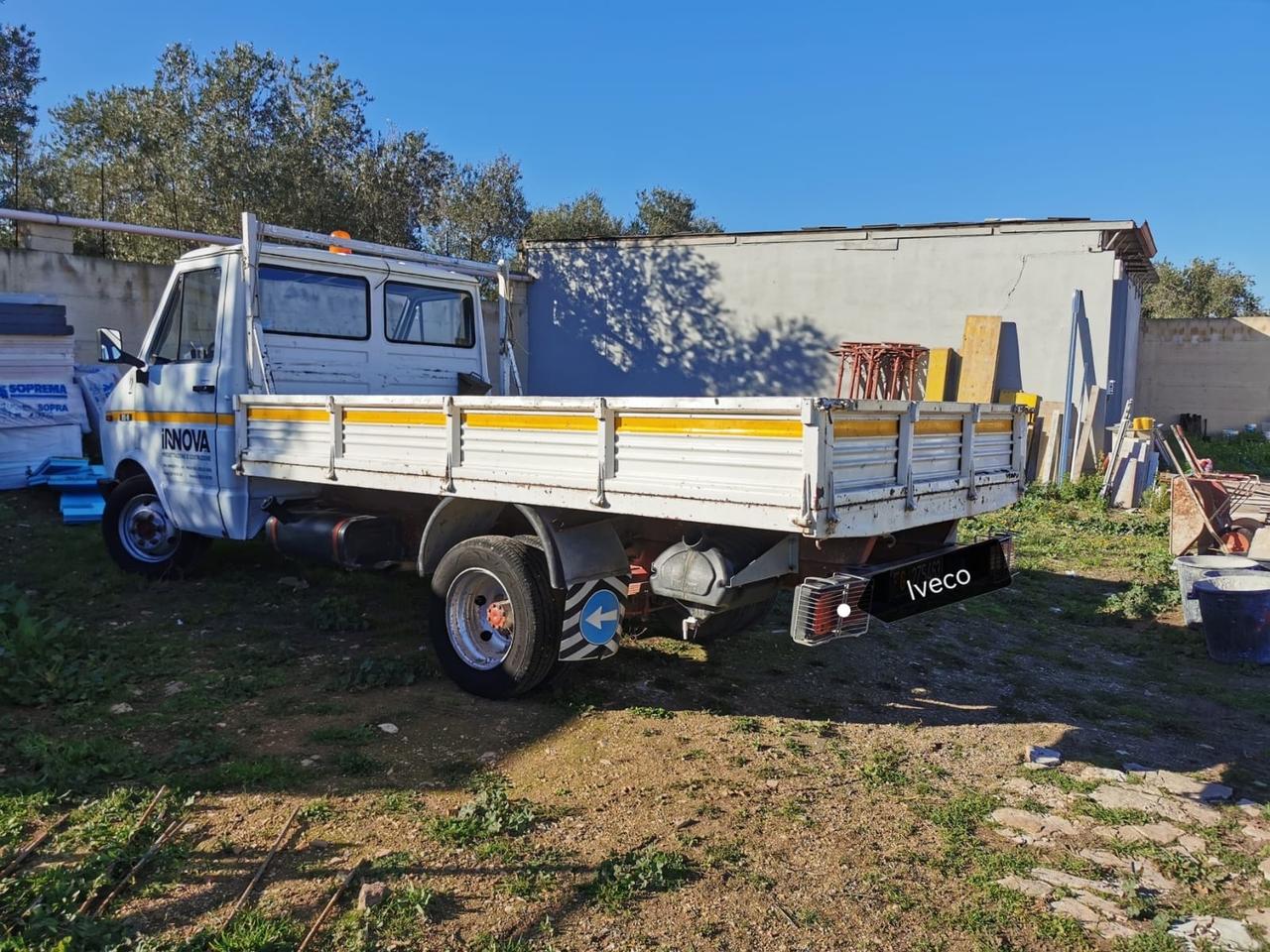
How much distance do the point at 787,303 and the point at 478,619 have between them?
11127 millimetres

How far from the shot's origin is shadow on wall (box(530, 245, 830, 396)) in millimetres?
14867

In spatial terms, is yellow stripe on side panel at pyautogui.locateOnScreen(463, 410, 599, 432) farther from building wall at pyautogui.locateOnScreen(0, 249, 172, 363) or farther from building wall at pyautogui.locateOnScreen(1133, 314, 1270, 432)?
building wall at pyautogui.locateOnScreen(1133, 314, 1270, 432)

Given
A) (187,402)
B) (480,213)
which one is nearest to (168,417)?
(187,402)

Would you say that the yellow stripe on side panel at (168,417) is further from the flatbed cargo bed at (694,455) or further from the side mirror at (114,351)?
the flatbed cargo bed at (694,455)

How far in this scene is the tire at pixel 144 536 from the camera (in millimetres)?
6602

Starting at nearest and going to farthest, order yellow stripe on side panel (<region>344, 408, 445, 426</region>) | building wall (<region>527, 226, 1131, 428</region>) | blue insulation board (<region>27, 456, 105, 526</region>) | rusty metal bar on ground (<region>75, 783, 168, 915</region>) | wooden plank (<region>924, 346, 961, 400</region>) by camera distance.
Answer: rusty metal bar on ground (<region>75, 783, 168, 915</region>) < yellow stripe on side panel (<region>344, 408, 445, 426</region>) < blue insulation board (<region>27, 456, 105, 526</region>) < building wall (<region>527, 226, 1131, 428</region>) < wooden plank (<region>924, 346, 961, 400</region>)

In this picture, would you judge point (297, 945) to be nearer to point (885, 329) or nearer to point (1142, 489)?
point (1142, 489)

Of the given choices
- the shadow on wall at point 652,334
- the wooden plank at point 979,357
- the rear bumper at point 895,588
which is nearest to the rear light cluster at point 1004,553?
the rear bumper at point 895,588

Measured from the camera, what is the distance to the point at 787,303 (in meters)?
14.7

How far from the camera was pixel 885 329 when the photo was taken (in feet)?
45.4

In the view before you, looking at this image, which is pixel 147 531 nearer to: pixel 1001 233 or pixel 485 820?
pixel 485 820

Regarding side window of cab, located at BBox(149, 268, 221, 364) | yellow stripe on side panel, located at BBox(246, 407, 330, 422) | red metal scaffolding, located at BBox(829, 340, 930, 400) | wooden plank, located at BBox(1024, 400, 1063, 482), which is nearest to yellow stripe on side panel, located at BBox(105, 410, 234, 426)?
yellow stripe on side panel, located at BBox(246, 407, 330, 422)

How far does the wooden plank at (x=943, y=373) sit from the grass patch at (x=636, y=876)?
1110 cm

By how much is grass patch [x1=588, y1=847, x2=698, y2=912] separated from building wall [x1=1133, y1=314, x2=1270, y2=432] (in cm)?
1979
